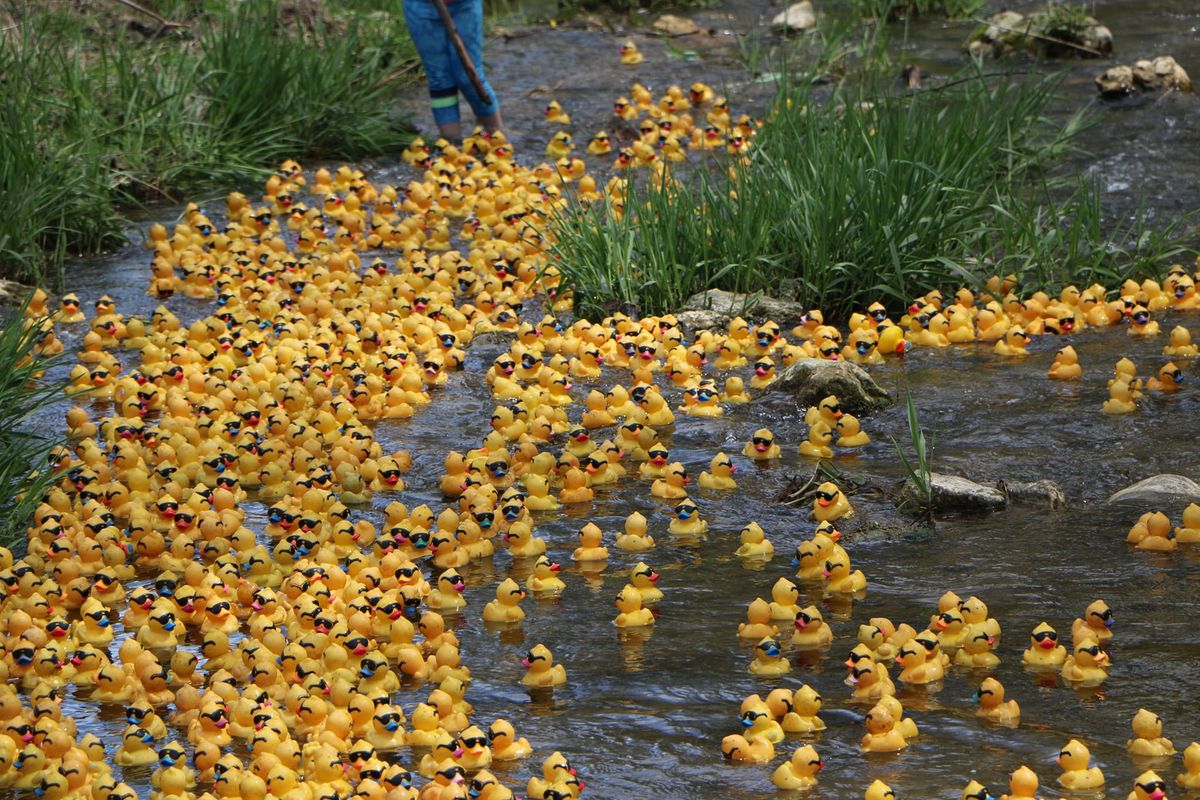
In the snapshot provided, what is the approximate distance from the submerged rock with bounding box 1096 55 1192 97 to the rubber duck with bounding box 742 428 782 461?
235 inches

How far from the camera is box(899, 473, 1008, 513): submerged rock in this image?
5871 millimetres

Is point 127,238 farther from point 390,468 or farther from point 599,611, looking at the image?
point 599,611

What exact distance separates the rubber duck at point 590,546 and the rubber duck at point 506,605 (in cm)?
47

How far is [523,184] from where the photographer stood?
10.3 meters

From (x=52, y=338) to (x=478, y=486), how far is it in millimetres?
3228

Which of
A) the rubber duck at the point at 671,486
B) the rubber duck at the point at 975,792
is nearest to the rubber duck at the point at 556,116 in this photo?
the rubber duck at the point at 671,486

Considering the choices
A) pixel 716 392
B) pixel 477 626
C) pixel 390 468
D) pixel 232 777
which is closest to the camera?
pixel 232 777

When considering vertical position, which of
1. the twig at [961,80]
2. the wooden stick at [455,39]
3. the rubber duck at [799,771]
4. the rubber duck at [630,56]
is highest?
the wooden stick at [455,39]

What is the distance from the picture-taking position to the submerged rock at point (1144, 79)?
36.6ft

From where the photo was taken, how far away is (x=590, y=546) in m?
5.73

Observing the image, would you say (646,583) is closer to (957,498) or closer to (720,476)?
(720,476)

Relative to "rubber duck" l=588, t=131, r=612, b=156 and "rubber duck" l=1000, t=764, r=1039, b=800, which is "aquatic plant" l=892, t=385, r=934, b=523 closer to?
"rubber duck" l=1000, t=764, r=1039, b=800

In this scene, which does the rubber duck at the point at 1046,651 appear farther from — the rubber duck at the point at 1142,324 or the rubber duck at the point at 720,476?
the rubber duck at the point at 1142,324

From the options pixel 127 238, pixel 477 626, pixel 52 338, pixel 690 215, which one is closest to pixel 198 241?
pixel 127 238
